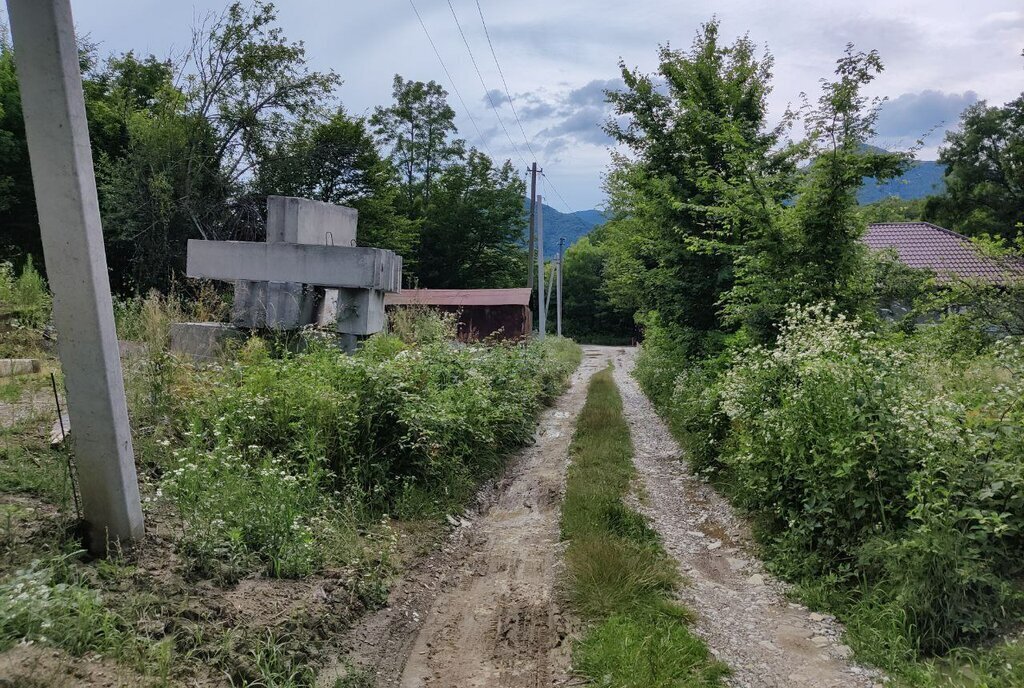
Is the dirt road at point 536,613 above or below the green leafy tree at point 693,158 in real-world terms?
below

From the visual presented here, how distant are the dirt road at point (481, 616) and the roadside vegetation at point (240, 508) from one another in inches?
10.2

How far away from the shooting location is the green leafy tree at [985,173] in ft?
113

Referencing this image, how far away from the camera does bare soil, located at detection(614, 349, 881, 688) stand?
406cm

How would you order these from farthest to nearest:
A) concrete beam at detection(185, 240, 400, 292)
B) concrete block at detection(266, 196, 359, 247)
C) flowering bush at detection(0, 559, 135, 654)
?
concrete block at detection(266, 196, 359, 247) < concrete beam at detection(185, 240, 400, 292) < flowering bush at detection(0, 559, 135, 654)

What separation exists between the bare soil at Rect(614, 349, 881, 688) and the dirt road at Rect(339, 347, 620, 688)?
1117 mm

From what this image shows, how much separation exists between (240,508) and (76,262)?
1940 millimetres

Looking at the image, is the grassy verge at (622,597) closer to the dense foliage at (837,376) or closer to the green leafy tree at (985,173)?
the dense foliage at (837,376)

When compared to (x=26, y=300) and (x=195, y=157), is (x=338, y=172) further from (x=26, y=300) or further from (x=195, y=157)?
(x=26, y=300)

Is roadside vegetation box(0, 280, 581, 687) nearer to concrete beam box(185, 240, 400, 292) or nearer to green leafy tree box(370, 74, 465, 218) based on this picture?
concrete beam box(185, 240, 400, 292)

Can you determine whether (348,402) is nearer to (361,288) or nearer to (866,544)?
(361,288)

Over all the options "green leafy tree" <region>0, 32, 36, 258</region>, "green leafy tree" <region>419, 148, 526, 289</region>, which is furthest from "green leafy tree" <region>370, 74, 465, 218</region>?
"green leafy tree" <region>0, 32, 36, 258</region>

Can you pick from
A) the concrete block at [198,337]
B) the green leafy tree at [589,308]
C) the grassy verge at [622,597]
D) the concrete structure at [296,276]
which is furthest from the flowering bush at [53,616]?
the green leafy tree at [589,308]

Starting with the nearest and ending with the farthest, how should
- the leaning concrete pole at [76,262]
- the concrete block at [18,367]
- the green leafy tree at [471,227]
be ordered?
1. the leaning concrete pole at [76,262]
2. the concrete block at [18,367]
3. the green leafy tree at [471,227]

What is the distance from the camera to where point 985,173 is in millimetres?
36281
